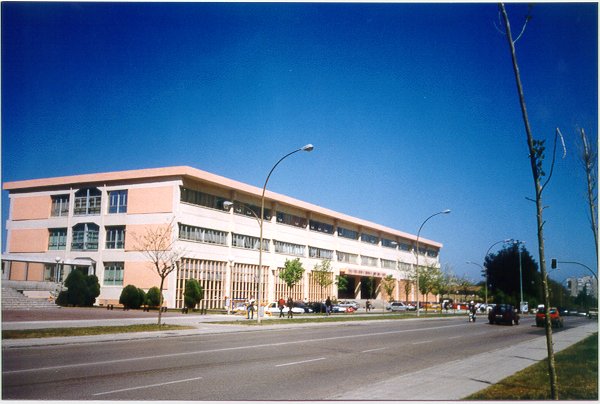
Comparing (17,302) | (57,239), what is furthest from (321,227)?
(17,302)

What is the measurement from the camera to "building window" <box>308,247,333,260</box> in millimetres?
69756

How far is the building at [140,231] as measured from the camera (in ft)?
157

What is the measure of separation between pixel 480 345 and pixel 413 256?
80.2 metres

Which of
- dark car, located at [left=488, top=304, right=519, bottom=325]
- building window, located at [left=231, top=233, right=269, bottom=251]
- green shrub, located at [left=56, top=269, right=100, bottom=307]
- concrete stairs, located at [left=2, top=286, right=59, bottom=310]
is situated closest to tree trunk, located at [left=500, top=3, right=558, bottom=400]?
dark car, located at [left=488, top=304, right=519, bottom=325]

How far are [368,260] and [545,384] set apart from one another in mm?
75510

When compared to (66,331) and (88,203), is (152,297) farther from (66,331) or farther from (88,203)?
(66,331)

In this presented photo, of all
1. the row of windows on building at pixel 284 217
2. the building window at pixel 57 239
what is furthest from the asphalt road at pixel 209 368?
the building window at pixel 57 239

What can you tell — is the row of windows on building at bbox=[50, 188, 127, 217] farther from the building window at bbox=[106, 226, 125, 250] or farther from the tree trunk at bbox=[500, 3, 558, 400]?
the tree trunk at bbox=[500, 3, 558, 400]

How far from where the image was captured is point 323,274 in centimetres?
6562

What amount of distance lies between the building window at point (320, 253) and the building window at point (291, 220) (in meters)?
3.68

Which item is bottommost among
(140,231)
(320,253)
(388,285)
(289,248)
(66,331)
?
(66,331)

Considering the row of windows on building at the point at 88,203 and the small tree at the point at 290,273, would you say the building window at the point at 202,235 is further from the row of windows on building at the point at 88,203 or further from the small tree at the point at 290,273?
the small tree at the point at 290,273

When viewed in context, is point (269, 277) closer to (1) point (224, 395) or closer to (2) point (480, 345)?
(2) point (480, 345)

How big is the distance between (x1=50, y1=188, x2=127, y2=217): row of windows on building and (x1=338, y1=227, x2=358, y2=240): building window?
3631 cm
